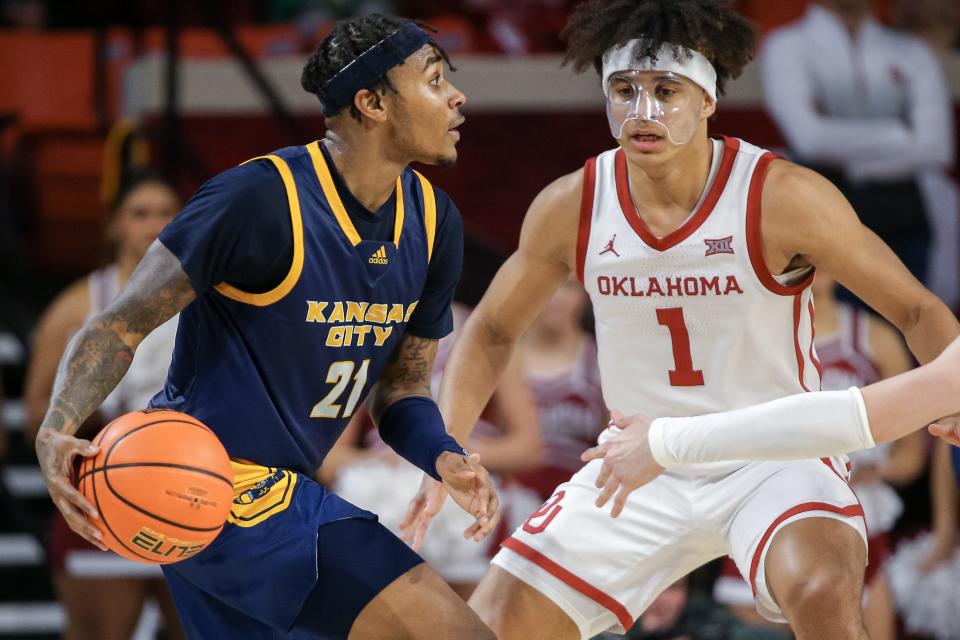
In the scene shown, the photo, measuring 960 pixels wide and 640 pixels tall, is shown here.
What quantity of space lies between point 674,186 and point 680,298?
322mm

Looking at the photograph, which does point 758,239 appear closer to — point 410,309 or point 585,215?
point 585,215

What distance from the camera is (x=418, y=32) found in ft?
13.0

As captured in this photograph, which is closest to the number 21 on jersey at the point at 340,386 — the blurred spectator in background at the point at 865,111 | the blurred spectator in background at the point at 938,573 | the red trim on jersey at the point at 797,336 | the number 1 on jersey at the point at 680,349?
the number 1 on jersey at the point at 680,349

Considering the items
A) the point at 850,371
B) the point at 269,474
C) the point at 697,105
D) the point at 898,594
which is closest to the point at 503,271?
the point at 697,105

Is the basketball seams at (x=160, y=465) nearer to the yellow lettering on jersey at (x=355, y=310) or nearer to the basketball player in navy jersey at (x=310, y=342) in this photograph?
the basketball player in navy jersey at (x=310, y=342)

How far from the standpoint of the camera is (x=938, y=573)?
21.8 ft

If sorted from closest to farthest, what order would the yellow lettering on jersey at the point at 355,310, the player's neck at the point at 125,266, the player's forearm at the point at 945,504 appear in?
the yellow lettering on jersey at the point at 355,310, the player's neck at the point at 125,266, the player's forearm at the point at 945,504

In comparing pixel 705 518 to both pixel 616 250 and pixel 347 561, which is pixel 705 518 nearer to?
pixel 616 250

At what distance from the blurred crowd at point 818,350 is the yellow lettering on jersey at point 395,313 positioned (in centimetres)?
204

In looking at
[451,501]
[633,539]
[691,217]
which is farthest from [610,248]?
[451,501]

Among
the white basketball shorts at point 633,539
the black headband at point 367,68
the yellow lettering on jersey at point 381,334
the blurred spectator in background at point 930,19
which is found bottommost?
the white basketball shorts at point 633,539

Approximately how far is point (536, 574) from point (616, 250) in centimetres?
95

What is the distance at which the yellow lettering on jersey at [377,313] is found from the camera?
3883mm

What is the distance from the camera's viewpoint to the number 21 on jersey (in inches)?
152
